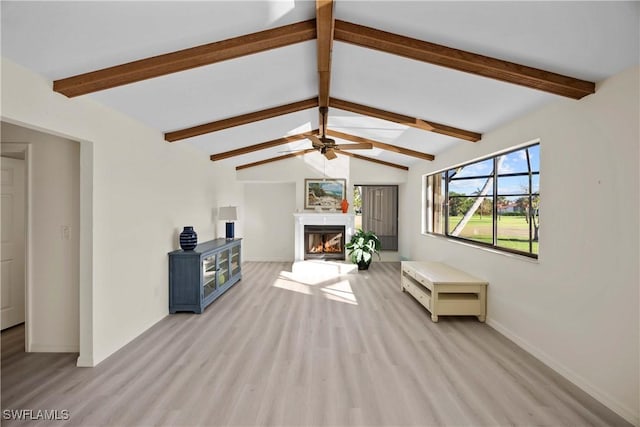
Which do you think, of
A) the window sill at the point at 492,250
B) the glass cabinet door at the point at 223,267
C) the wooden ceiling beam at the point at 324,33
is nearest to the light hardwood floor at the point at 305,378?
the window sill at the point at 492,250

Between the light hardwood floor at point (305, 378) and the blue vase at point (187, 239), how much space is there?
968 mm

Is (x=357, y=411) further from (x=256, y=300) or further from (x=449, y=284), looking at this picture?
(x=256, y=300)

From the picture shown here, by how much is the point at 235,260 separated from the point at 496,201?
451cm

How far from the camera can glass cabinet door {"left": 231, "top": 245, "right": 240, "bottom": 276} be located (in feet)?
18.3

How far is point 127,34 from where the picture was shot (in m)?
1.99

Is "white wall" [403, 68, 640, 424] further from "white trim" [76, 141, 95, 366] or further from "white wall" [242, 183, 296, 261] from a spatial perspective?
"white wall" [242, 183, 296, 261]

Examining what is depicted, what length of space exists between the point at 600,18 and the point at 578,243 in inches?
65.6

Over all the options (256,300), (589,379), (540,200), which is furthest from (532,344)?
(256,300)

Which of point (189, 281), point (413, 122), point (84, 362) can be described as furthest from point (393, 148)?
point (84, 362)

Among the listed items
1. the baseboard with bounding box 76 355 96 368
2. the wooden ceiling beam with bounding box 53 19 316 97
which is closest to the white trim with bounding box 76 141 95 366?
the baseboard with bounding box 76 355 96 368

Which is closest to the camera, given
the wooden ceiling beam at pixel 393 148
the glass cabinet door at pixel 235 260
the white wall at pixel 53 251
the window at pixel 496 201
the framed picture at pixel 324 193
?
the white wall at pixel 53 251

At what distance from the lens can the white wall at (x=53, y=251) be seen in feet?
9.82

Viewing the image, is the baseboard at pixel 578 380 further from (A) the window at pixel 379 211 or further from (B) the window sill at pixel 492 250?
(A) the window at pixel 379 211

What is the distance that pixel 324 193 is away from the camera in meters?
7.48
